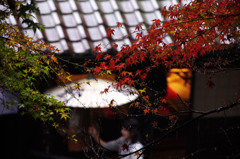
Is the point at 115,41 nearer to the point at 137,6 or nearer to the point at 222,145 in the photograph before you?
the point at 137,6

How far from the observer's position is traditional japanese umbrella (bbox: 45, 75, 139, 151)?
18.9 feet

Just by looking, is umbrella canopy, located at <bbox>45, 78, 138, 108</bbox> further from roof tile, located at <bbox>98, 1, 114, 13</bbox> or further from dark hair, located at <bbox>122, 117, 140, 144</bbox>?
roof tile, located at <bbox>98, 1, 114, 13</bbox>

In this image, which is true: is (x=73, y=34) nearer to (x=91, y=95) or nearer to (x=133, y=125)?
(x=91, y=95)

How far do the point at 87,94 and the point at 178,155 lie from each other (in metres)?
3.07

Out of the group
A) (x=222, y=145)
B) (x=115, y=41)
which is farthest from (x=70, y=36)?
(x=222, y=145)

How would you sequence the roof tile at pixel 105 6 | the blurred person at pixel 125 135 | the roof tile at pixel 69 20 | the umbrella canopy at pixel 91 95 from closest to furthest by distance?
the umbrella canopy at pixel 91 95
the roof tile at pixel 69 20
the blurred person at pixel 125 135
the roof tile at pixel 105 6

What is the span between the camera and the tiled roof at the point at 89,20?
5711 mm

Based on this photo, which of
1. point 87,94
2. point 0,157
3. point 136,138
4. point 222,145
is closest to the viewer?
point 0,157

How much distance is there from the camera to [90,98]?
5.99 meters

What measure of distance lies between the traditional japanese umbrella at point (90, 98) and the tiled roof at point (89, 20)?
873mm

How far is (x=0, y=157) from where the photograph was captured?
18.2 feet

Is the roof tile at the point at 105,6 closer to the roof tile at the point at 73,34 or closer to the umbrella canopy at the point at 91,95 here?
the roof tile at the point at 73,34

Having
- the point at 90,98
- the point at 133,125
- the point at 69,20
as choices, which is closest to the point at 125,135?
the point at 133,125

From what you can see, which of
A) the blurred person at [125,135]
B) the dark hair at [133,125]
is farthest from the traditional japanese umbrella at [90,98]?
the dark hair at [133,125]
